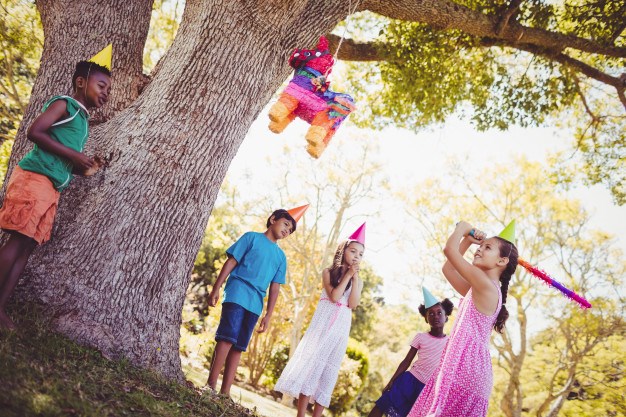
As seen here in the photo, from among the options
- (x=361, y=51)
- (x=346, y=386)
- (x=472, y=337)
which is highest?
(x=361, y=51)

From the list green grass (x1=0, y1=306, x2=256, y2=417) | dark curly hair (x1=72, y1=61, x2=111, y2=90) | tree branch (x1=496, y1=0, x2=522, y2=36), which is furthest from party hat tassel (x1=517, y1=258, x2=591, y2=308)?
tree branch (x1=496, y1=0, x2=522, y2=36)

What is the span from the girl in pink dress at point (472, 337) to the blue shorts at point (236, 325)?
1.35 metres

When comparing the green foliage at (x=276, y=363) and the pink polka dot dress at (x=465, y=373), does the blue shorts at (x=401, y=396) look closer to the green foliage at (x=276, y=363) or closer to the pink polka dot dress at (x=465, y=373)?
the pink polka dot dress at (x=465, y=373)

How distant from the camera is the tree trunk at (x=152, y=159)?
97.3 inches

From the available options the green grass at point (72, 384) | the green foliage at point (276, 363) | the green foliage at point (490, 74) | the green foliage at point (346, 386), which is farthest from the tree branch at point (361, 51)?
the green foliage at point (276, 363)

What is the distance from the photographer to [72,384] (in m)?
1.80

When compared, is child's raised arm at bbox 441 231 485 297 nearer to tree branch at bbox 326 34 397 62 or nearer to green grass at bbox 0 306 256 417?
green grass at bbox 0 306 256 417

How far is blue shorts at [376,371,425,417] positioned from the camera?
350 cm

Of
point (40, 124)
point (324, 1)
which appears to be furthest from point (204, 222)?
point (324, 1)

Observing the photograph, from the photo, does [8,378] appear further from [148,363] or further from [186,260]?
[186,260]

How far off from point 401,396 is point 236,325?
1.55m

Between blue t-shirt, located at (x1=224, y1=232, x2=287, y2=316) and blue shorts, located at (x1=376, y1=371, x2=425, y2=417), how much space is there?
4.31ft

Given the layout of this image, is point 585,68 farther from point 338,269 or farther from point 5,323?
point 5,323

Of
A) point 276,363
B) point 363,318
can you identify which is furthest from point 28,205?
point 363,318
